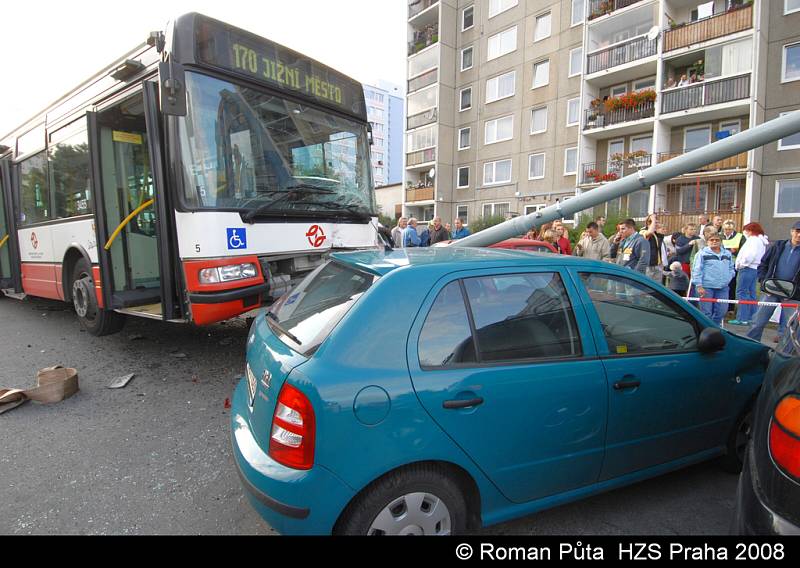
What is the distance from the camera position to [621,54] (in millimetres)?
22672

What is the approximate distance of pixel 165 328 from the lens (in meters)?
7.06

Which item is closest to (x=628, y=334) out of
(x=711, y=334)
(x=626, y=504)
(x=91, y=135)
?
(x=711, y=334)

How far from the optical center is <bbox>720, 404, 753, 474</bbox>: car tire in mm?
3088

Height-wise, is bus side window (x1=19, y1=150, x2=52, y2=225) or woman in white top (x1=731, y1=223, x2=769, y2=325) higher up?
bus side window (x1=19, y1=150, x2=52, y2=225)

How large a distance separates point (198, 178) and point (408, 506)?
3666 mm

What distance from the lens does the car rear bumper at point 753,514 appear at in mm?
1510

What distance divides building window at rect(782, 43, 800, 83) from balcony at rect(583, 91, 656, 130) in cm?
481

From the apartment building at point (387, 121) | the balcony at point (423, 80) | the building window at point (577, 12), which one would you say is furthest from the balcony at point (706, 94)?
the apartment building at point (387, 121)

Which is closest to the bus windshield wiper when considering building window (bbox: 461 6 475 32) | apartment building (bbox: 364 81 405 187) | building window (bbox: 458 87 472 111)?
building window (bbox: 458 87 472 111)

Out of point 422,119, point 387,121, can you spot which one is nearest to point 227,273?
point 422,119

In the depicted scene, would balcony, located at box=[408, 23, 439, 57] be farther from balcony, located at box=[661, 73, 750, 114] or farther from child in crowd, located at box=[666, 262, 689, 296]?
child in crowd, located at box=[666, 262, 689, 296]

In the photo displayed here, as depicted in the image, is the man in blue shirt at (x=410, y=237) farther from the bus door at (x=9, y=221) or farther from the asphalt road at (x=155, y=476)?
the bus door at (x=9, y=221)
